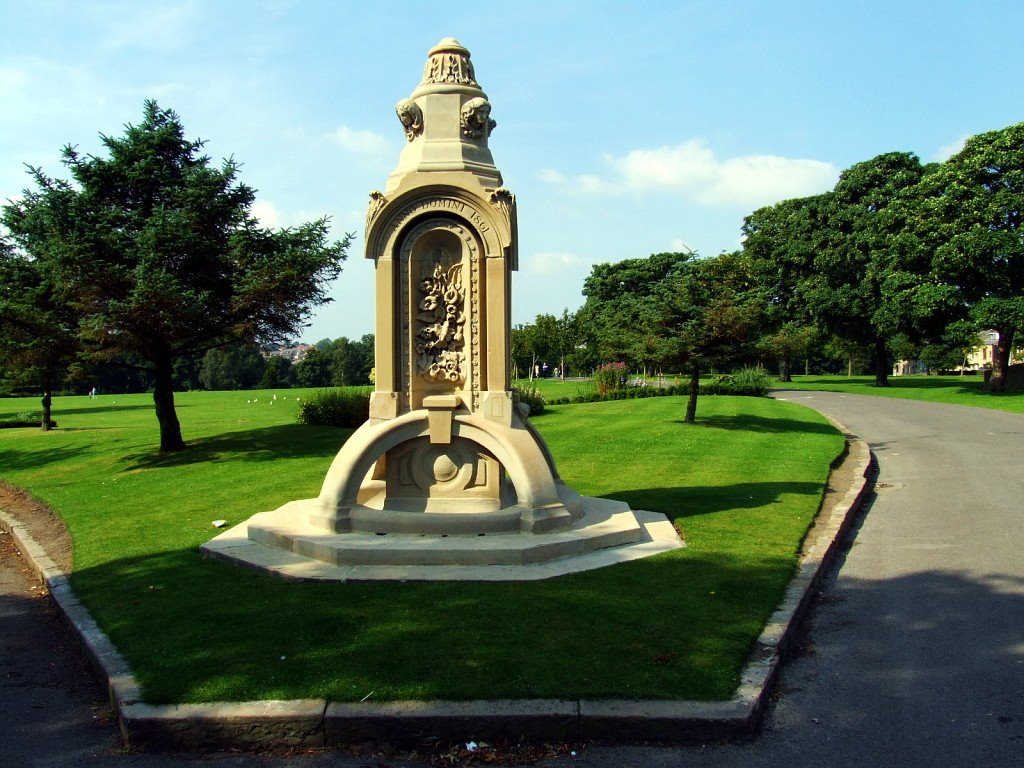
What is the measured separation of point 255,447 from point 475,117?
1308 centimetres

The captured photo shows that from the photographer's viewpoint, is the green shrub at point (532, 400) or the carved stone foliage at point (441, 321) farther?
the green shrub at point (532, 400)

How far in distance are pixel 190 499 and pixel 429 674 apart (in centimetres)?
903

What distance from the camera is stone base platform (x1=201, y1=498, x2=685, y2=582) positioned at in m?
7.09

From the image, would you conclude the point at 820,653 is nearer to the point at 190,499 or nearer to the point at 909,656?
the point at 909,656

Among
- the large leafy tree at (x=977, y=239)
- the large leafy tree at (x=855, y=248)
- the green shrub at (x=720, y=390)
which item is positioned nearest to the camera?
the large leafy tree at (x=977, y=239)

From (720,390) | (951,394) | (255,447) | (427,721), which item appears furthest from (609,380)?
(427,721)

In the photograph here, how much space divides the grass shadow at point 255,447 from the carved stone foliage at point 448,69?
10768mm

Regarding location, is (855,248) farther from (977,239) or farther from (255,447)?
(255,447)

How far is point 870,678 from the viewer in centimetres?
521

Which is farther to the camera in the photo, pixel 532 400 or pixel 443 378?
pixel 532 400

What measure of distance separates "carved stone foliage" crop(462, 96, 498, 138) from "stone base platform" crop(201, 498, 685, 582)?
4511mm

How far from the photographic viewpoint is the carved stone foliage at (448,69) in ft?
28.8

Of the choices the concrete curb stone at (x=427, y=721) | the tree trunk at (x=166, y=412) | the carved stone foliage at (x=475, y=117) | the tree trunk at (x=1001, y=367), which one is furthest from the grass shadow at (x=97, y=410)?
the tree trunk at (x=1001, y=367)

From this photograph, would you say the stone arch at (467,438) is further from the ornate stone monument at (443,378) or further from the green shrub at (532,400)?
the green shrub at (532,400)
